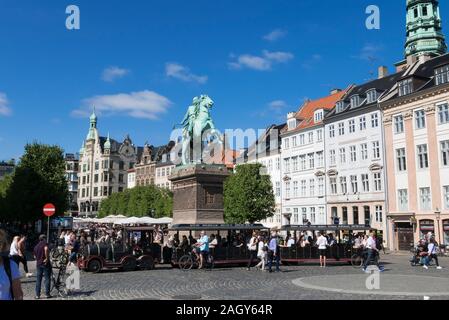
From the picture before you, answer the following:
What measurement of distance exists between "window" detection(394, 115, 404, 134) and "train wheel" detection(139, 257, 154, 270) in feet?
113

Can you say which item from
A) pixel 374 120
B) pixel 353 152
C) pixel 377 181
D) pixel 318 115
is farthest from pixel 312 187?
pixel 374 120

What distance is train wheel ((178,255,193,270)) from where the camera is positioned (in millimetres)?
23734

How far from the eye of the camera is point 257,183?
205 feet

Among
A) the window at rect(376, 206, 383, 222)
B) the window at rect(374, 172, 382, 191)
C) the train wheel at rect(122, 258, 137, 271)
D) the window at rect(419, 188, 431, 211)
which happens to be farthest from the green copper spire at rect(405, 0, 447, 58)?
the train wheel at rect(122, 258, 137, 271)

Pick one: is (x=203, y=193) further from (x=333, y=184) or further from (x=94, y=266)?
(x=333, y=184)

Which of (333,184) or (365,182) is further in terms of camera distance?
(333,184)

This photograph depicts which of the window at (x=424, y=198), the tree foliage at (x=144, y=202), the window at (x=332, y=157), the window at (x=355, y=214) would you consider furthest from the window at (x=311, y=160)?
the tree foliage at (x=144, y=202)

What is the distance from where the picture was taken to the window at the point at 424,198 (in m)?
45.8

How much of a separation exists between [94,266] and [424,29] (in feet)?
216

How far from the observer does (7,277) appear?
5621 mm

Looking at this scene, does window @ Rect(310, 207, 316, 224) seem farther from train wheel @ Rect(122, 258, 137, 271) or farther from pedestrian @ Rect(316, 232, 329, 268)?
train wheel @ Rect(122, 258, 137, 271)

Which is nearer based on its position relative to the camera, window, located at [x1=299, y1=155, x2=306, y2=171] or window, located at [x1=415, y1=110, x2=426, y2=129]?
window, located at [x1=415, y1=110, x2=426, y2=129]

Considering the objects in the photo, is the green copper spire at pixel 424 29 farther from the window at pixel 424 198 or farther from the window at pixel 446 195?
the window at pixel 446 195
